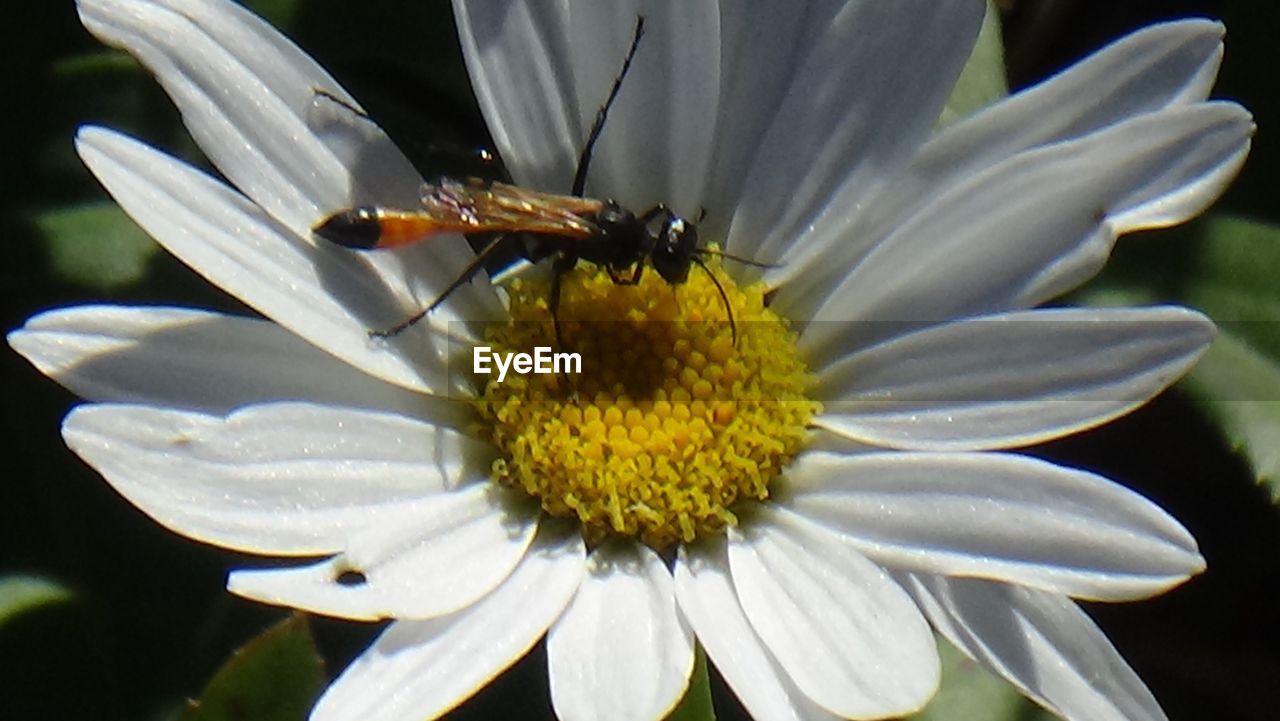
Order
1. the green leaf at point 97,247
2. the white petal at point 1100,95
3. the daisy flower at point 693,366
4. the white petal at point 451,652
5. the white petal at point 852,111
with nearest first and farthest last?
the white petal at point 451,652 < the daisy flower at point 693,366 < the white petal at point 1100,95 < the white petal at point 852,111 < the green leaf at point 97,247

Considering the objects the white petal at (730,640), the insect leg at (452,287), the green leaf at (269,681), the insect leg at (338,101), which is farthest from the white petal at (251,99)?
the white petal at (730,640)

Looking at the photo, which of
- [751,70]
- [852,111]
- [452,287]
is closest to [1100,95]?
[852,111]

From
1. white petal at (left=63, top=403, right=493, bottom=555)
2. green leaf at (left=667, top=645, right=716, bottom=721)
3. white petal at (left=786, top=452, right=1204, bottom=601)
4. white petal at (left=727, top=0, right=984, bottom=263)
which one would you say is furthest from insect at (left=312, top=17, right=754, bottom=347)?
green leaf at (left=667, top=645, right=716, bottom=721)

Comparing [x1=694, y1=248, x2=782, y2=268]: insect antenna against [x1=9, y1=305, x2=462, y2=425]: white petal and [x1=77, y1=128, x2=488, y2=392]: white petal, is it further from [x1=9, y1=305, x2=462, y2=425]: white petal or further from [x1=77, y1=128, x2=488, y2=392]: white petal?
[x1=9, y1=305, x2=462, y2=425]: white petal

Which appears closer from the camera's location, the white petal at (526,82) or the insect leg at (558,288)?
the white petal at (526,82)

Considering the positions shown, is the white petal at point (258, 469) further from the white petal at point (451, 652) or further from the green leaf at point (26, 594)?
the green leaf at point (26, 594)

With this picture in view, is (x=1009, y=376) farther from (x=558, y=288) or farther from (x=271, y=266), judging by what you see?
(x=271, y=266)

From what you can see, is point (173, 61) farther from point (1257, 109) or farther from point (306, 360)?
point (1257, 109)
